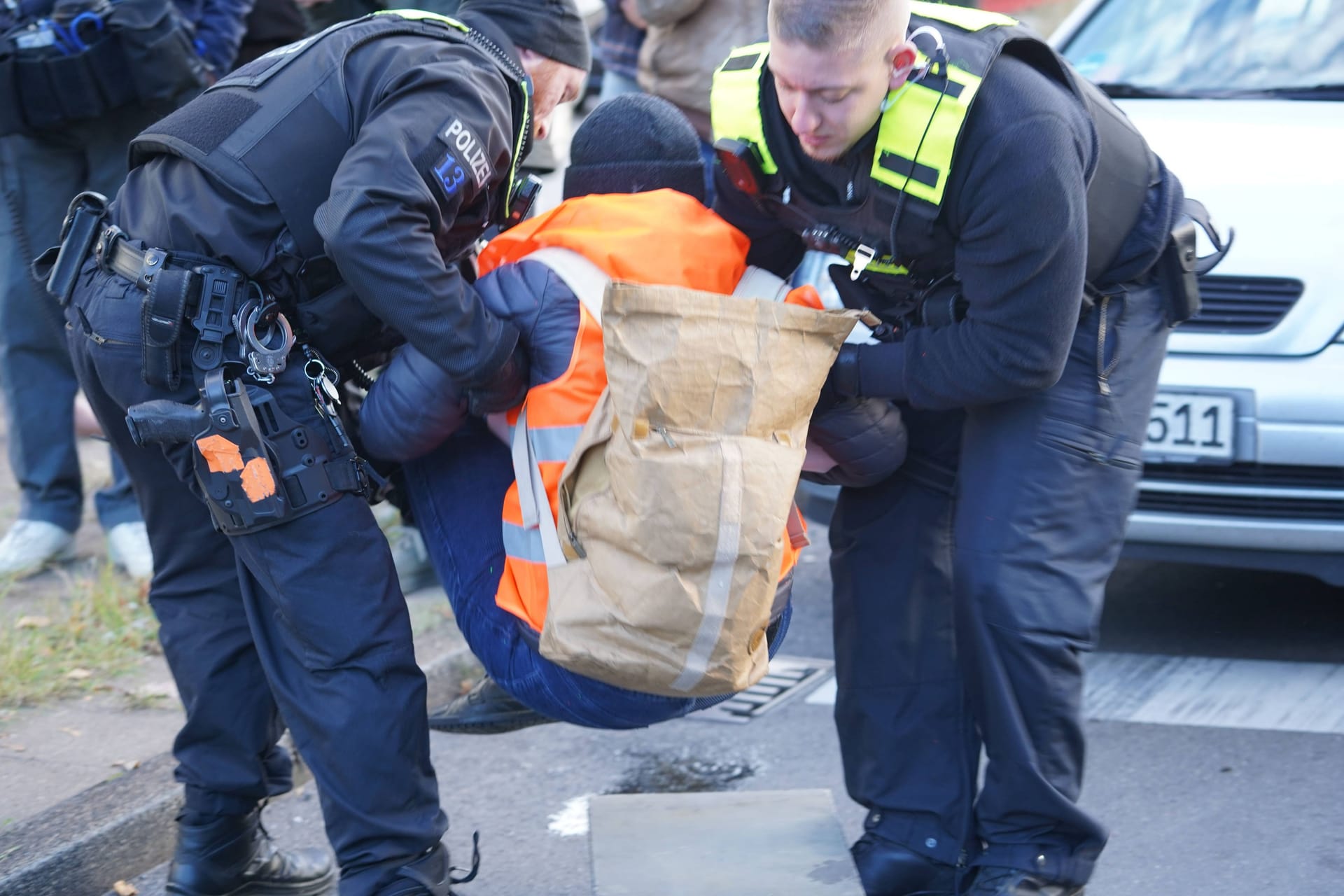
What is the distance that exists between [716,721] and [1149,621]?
1364 mm

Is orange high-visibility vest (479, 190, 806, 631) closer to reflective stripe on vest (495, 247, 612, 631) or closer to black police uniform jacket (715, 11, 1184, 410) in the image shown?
reflective stripe on vest (495, 247, 612, 631)

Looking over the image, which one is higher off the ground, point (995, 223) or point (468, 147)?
point (468, 147)

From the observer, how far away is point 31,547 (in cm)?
445

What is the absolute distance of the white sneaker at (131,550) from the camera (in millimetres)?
4348

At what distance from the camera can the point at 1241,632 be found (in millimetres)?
4109

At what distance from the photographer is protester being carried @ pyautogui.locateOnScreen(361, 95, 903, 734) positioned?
2363 mm

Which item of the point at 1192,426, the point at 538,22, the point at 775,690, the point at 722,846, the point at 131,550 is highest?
the point at 538,22

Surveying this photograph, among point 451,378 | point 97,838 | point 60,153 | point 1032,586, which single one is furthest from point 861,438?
point 60,153

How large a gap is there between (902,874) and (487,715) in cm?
87

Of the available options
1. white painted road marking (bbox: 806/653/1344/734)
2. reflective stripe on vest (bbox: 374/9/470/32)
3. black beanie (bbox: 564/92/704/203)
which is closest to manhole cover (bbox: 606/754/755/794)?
white painted road marking (bbox: 806/653/1344/734)

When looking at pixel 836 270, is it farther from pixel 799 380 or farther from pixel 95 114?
pixel 95 114

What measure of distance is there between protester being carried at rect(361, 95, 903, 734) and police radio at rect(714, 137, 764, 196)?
0.08 meters

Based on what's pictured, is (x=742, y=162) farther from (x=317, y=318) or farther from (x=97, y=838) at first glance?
(x=97, y=838)

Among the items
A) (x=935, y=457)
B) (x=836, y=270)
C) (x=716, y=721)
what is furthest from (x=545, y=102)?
(x=716, y=721)
